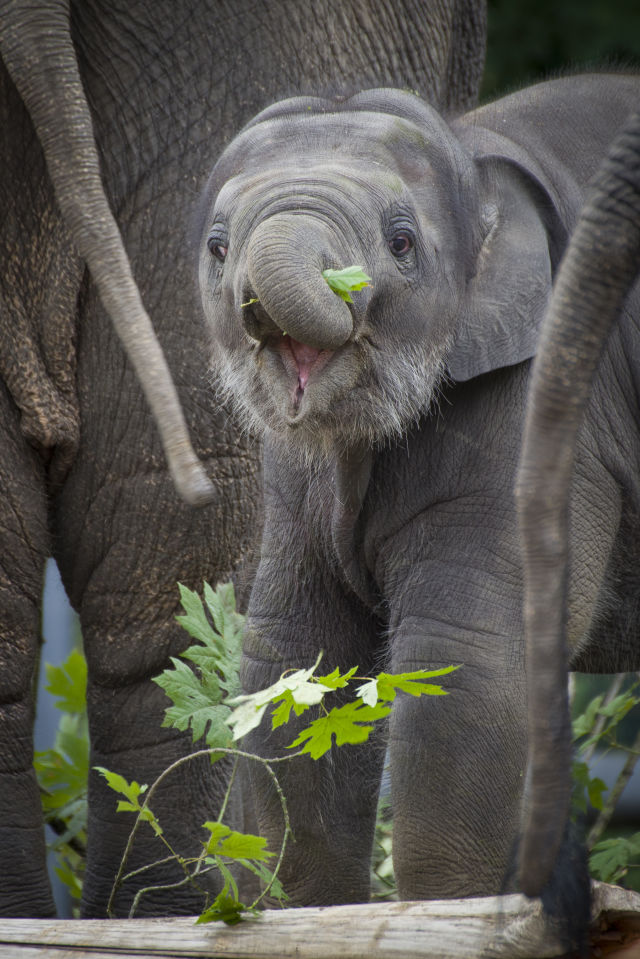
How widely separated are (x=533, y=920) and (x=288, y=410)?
74 cm

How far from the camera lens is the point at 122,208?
2873 millimetres

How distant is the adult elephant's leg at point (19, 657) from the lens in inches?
110

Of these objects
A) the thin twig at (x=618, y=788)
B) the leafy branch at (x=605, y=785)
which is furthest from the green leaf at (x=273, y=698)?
the thin twig at (x=618, y=788)

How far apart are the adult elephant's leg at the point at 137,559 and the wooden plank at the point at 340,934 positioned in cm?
109

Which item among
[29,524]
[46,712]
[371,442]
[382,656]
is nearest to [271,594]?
[382,656]

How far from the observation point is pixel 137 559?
2959 millimetres

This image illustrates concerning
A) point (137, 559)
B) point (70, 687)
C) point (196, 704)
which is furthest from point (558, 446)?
point (70, 687)

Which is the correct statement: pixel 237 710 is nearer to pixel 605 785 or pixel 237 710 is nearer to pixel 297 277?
pixel 297 277

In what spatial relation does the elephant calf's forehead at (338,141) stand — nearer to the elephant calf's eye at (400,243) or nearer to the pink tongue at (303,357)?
the elephant calf's eye at (400,243)

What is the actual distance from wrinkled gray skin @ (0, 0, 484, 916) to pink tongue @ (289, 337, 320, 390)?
744 millimetres

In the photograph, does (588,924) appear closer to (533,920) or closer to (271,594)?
(533,920)

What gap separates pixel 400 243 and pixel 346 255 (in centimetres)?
13

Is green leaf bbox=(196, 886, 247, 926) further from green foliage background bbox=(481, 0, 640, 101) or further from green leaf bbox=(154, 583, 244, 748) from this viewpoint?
green foliage background bbox=(481, 0, 640, 101)

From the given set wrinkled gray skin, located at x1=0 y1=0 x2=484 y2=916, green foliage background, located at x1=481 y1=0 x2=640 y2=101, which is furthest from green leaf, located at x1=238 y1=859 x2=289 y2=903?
green foliage background, located at x1=481 y1=0 x2=640 y2=101
